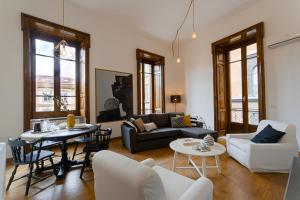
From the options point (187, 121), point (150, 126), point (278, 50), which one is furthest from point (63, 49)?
point (278, 50)

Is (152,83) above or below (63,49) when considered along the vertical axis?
below

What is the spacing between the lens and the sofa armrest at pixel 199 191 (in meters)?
1.11

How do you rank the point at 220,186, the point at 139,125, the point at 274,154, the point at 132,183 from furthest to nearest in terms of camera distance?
1. the point at 139,125
2. the point at 274,154
3. the point at 220,186
4. the point at 132,183

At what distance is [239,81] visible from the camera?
514 cm

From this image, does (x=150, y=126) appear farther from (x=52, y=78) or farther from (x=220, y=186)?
(x=52, y=78)

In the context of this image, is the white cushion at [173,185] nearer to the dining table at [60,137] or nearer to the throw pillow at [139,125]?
the dining table at [60,137]

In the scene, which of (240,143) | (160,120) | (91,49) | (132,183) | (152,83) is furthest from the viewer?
(152,83)

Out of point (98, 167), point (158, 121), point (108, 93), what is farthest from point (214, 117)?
point (98, 167)

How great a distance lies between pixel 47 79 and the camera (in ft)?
13.4

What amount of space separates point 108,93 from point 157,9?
2846mm

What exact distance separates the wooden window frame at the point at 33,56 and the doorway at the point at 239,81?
416cm

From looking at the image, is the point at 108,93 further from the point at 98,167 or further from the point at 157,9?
the point at 98,167

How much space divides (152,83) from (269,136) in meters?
4.66

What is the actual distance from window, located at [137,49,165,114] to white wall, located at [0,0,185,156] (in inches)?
12.6
